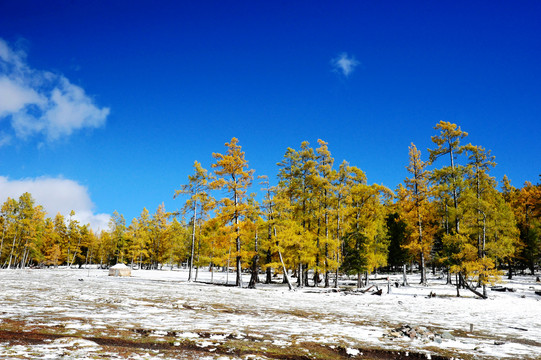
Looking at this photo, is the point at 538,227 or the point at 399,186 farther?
the point at 538,227

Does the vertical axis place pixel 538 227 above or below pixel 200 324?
above

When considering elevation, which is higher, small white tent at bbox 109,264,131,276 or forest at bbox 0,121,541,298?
forest at bbox 0,121,541,298

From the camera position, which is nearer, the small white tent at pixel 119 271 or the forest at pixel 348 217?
the forest at pixel 348 217

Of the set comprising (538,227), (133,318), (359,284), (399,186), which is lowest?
(359,284)

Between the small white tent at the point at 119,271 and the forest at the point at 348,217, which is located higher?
the forest at the point at 348,217

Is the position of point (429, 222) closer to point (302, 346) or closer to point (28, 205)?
point (302, 346)

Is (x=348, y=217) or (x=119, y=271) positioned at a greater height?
(x=348, y=217)

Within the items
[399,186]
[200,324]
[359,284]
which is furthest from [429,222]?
[200,324]

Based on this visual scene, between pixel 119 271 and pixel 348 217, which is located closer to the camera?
pixel 348 217

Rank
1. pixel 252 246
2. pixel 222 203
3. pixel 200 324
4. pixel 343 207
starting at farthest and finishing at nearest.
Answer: pixel 252 246
pixel 343 207
pixel 222 203
pixel 200 324

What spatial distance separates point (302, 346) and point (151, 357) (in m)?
2.72

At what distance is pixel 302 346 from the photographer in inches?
224

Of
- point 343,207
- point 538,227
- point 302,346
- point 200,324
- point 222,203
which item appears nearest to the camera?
point 302,346

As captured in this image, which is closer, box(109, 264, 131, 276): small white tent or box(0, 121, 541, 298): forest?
box(0, 121, 541, 298): forest
